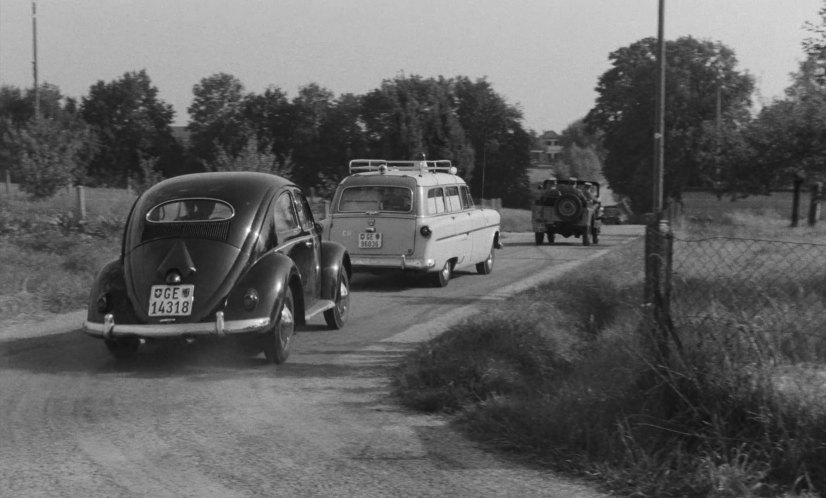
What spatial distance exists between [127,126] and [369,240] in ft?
264

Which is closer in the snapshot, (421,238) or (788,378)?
(788,378)

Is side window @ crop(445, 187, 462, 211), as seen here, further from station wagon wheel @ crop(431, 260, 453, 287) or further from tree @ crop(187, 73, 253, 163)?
tree @ crop(187, 73, 253, 163)

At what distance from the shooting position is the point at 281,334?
27.7ft

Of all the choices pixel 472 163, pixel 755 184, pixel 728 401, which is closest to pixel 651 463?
pixel 728 401

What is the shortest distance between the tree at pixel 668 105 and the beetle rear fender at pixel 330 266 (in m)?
45.1

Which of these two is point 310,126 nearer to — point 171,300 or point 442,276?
point 442,276

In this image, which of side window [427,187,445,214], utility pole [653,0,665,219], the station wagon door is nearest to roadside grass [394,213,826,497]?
side window [427,187,445,214]

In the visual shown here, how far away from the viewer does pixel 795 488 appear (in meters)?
4.93

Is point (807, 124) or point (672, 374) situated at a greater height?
point (807, 124)

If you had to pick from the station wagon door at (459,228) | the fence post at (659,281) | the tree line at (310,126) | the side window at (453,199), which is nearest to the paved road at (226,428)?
the fence post at (659,281)

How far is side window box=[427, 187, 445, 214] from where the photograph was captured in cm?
1458

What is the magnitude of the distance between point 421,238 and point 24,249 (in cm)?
912

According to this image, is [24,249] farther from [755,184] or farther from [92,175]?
[92,175]

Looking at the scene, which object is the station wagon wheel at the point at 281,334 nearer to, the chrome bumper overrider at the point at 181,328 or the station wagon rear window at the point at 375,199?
the chrome bumper overrider at the point at 181,328
